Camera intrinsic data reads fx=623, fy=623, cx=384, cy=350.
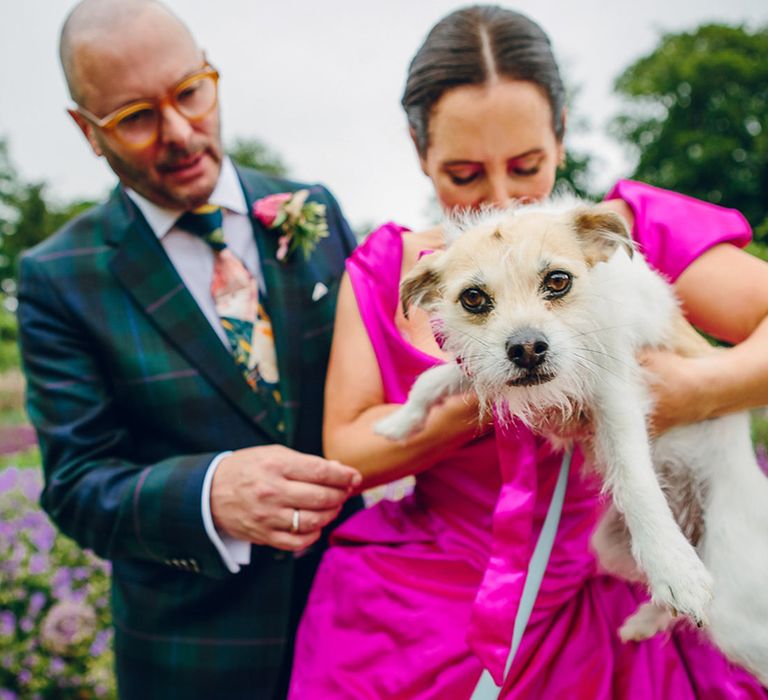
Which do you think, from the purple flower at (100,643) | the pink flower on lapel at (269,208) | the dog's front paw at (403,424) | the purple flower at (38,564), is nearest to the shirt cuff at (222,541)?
the dog's front paw at (403,424)

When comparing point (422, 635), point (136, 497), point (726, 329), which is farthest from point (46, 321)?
point (726, 329)

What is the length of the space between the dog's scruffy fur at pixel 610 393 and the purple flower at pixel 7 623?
434 centimetres

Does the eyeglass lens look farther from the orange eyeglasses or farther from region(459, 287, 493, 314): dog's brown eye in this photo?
region(459, 287, 493, 314): dog's brown eye

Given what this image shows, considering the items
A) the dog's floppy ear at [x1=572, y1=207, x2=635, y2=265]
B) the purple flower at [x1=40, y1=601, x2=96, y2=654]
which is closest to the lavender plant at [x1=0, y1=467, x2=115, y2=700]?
the purple flower at [x1=40, y1=601, x2=96, y2=654]

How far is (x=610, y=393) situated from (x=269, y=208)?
5.95ft

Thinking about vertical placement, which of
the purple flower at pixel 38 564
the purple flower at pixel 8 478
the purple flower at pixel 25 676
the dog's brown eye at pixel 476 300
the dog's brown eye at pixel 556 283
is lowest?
the purple flower at pixel 25 676

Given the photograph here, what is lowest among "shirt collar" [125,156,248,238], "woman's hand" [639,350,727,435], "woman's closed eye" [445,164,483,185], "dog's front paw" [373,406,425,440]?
"dog's front paw" [373,406,425,440]

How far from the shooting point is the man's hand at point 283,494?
212 centimetres

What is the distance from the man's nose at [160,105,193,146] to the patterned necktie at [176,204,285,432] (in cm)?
33

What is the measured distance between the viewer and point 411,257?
2.46 m

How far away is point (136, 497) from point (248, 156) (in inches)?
1748

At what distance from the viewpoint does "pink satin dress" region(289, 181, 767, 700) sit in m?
1.81

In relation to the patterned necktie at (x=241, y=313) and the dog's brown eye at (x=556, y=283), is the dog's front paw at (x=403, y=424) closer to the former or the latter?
the dog's brown eye at (x=556, y=283)

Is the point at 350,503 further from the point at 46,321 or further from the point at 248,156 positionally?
the point at 248,156
